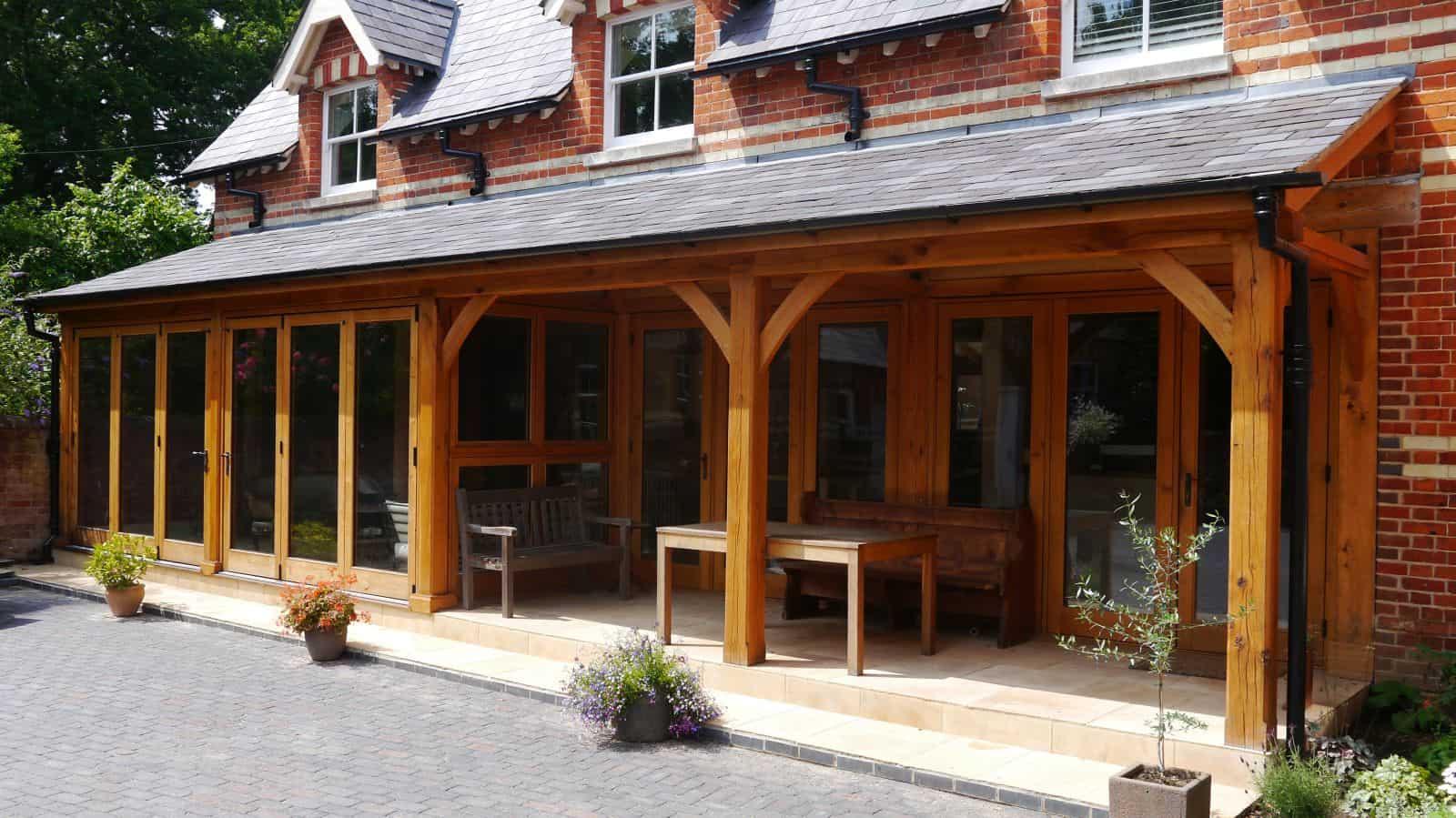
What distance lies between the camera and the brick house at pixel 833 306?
250 inches

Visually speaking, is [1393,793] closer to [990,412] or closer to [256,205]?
[990,412]

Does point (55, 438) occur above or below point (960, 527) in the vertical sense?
above

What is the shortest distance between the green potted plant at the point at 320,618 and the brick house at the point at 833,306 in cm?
84

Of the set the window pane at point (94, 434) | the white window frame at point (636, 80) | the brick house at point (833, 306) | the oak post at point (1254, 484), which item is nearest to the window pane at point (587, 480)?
the brick house at point (833, 306)

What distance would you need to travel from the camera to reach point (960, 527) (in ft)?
27.0

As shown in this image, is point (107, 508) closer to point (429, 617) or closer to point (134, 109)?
point (429, 617)

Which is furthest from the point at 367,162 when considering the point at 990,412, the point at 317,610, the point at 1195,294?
the point at 1195,294

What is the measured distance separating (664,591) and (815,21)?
A: 4.65m

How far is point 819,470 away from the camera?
973 centimetres

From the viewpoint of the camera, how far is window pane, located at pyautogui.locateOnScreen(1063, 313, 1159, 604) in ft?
26.2

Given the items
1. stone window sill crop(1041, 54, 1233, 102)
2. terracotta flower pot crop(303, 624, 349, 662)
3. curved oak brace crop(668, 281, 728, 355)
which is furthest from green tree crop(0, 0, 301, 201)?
stone window sill crop(1041, 54, 1233, 102)

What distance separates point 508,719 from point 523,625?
1867 mm

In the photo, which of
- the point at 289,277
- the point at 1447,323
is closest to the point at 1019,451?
the point at 1447,323

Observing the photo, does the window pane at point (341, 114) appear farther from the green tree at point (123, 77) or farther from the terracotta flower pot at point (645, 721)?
the green tree at point (123, 77)
